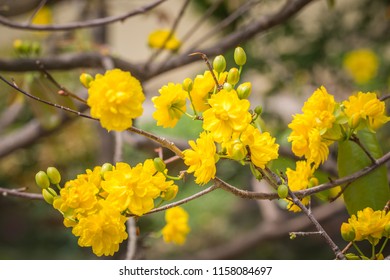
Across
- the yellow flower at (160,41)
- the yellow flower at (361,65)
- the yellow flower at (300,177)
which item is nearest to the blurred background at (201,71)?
the yellow flower at (361,65)

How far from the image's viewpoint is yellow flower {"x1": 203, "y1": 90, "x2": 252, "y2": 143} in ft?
1.26

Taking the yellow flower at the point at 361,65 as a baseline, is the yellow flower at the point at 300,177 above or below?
below

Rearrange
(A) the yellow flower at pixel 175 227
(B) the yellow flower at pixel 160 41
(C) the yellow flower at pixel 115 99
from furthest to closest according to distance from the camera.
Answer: (B) the yellow flower at pixel 160 41 → (A) the yellow flower at pixel 175 227 → (C) the yellow flower at pixel 115 99

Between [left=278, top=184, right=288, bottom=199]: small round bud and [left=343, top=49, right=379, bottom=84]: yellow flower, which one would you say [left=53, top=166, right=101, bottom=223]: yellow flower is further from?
[left=343, top=49, right=379, bottom=84]: yellow flower

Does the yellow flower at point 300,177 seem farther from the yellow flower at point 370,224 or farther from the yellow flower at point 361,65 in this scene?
the yellow flower at point 361,65

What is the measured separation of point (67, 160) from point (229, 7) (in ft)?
1.61

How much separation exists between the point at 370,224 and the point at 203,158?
5.9 inches

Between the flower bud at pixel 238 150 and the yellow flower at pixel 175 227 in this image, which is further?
Result: the yellow flower at pixel 175 227

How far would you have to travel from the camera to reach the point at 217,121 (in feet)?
1.28

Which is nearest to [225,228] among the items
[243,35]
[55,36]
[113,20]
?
[55,36]

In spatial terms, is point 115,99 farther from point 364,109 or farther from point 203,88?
point 364,109

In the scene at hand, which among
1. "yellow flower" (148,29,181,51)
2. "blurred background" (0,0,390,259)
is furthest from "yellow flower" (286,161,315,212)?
"blurred background" (0,0,390,259)

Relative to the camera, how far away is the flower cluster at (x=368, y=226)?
0.44 metres

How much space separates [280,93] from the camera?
4.30 feet
